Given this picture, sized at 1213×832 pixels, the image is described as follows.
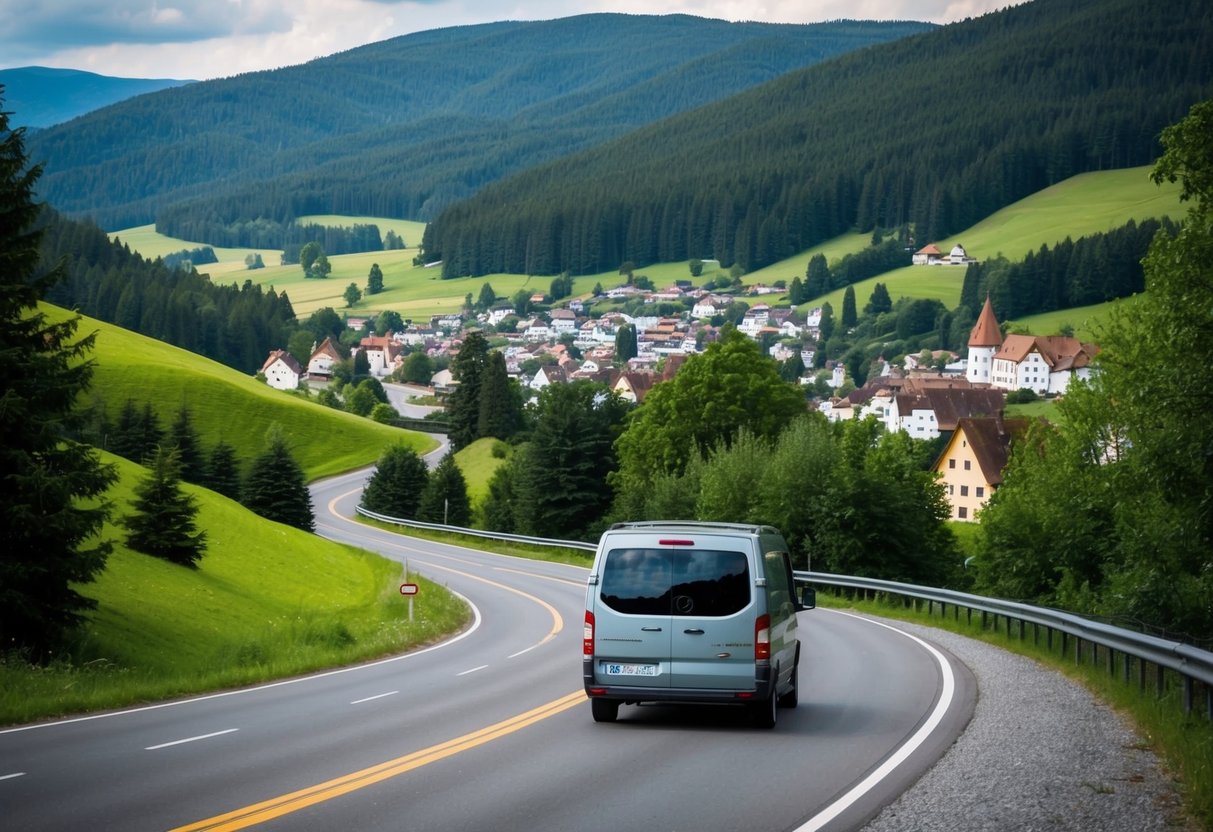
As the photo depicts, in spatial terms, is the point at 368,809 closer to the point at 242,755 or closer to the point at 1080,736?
the point at 242,755

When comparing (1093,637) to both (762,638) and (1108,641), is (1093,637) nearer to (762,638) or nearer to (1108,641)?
(1108,641)

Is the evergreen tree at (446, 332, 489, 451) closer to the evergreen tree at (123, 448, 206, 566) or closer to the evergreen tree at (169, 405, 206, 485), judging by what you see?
the evergreen tree at (169, 405, 206, 485)

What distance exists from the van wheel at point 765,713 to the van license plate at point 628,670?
109 cm

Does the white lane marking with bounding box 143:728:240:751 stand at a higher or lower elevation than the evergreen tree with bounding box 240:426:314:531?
higher

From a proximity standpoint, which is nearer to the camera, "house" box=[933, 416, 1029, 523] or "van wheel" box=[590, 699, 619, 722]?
"van wheel" box=[590, 699, 619, 722]

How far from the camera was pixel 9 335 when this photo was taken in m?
23.6

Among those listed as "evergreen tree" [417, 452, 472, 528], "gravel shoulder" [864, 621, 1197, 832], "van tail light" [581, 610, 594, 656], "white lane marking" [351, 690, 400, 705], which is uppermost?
"van tail light" [581, 610, 594, 656]

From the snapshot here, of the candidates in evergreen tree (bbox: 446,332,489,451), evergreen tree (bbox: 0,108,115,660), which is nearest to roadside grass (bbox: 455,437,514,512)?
evergreen tree (bbox: 446,332,489,451)

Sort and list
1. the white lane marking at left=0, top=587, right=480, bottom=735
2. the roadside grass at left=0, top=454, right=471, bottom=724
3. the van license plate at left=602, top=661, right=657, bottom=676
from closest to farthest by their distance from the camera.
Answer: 1. the van license plate at left=602, top=661, right=657, bottom=676
2. the white lane marking at left=0, top=587, right=480, bottom=735
3. the roadside grass at left=0, top=454, right=471, bottom=724

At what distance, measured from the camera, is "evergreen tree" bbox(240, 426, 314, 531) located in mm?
73375

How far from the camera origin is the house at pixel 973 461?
112125mm

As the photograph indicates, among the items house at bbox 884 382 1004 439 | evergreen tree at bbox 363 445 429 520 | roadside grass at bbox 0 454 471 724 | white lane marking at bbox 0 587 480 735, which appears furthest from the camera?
house at bbox 884 382 1004 439

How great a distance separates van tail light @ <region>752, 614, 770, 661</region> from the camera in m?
14.4

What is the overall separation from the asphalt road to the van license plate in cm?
60
